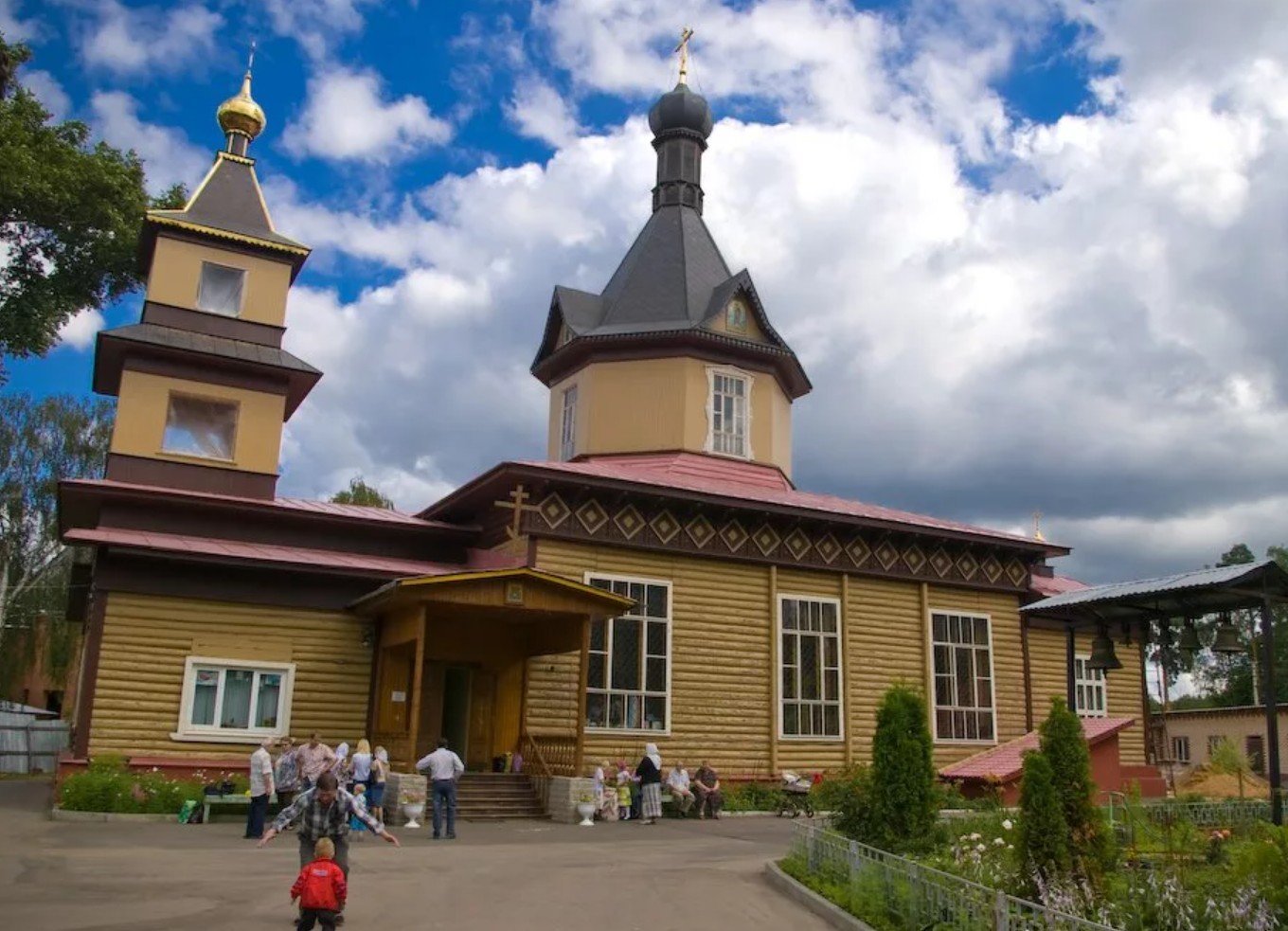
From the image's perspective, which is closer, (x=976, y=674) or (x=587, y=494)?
(x=587, y=494)

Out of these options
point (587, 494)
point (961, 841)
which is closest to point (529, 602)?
point (587, 494)

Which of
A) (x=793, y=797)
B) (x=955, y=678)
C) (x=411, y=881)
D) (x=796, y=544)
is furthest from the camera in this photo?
(x=955, y=678)

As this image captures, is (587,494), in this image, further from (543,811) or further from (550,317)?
(550,317)

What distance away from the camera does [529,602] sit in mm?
17188

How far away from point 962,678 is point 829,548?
429 centimetres

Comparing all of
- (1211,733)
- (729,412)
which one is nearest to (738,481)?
(729,412)

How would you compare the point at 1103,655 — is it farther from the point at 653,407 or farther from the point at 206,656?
the point at 206,656

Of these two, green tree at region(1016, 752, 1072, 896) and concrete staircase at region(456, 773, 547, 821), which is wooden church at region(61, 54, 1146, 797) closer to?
concrete staircase at region(456, 773, 547, 821)

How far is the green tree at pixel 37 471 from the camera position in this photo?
37156 mm

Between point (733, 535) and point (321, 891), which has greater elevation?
point (733, 535)

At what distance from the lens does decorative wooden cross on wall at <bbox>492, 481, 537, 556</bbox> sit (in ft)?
62.0

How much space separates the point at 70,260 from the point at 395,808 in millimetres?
18710

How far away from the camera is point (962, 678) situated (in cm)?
2383

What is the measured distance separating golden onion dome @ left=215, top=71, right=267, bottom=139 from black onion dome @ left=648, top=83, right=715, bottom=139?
32.6 ft
